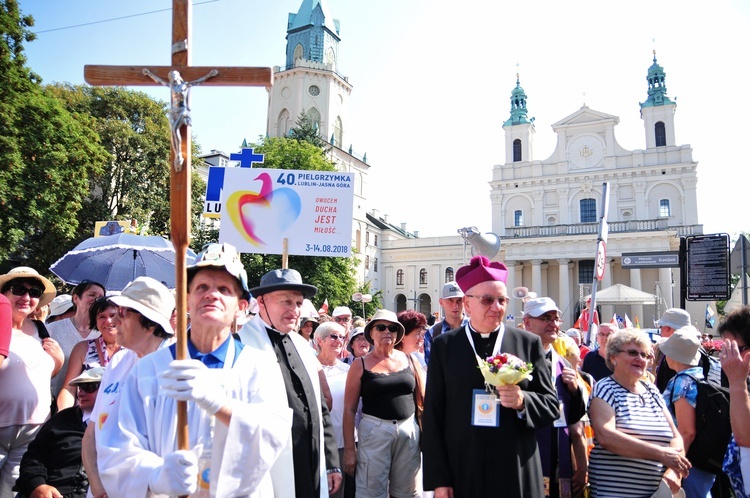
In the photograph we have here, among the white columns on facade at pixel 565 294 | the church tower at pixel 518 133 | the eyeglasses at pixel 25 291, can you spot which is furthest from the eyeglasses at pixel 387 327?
the church tower at pixel 518 133

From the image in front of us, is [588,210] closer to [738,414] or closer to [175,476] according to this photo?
[738,414]

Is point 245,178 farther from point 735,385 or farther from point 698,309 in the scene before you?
point 698,309

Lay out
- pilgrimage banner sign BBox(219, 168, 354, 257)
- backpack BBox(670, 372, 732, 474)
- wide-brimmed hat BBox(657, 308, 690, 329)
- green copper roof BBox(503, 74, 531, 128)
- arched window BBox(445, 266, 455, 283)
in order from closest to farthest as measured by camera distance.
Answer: backpack BBox(670, 372, 732, 474)
wide-brimmed hat BBox(657, 308, 690, 329)
pilgrimage banner sign BBox(219, 168, 354, 257)
green copper roof BBox(503, 74, 531, 128)
arched window BBox(445, 266, 455, 283)

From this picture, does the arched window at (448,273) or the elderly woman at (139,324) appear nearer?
the elderly woman at (139,324)

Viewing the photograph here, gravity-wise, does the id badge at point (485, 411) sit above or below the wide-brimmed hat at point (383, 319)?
below

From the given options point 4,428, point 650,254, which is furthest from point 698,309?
point 4,428

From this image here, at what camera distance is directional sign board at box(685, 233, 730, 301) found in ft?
31.5

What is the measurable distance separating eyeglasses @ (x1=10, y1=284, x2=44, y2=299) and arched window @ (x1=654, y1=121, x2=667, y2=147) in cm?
5822

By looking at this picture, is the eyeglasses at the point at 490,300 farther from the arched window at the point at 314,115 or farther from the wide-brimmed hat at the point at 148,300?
the arched window at the point at 314,115

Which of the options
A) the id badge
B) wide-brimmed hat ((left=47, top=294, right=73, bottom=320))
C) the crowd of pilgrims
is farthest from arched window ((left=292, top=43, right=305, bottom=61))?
the id badge

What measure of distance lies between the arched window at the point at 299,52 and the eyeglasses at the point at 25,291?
5513cm

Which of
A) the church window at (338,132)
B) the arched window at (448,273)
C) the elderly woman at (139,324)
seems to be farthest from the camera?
the arched window at (448,273)

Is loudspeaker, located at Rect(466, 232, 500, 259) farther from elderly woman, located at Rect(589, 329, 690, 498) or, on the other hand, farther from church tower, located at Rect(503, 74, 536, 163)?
church tower, located at Rect(503, 74, 536, 163)

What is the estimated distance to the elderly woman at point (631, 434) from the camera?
355cm
